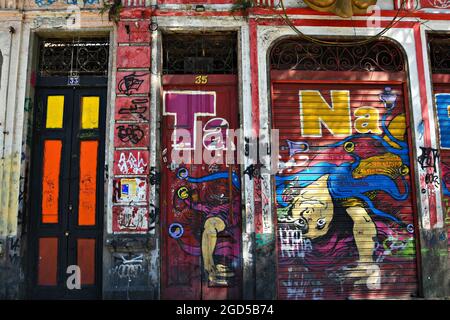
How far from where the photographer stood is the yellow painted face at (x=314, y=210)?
21.7ft

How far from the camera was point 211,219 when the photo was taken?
662 cm

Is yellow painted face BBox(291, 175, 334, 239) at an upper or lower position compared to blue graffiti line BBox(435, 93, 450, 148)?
lower

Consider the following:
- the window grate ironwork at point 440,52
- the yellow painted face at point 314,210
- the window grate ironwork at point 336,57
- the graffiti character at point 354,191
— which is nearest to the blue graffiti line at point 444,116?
the window grate ironwork at point 440,52

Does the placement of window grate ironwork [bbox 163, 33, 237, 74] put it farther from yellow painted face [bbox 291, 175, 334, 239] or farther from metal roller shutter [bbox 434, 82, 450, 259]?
metal roller shutter [bbox 434, 82, 450, 259]

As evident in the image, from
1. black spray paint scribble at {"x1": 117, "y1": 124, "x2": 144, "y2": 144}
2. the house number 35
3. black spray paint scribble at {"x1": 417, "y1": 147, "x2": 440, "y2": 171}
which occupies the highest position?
the house number 35

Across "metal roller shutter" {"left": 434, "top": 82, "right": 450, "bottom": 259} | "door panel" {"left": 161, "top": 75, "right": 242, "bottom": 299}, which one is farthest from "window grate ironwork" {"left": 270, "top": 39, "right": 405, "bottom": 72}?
"door panel" {"left": 161, "top": 75, "right": 242, "bottom": 299}

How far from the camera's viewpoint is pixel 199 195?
667 centimetres

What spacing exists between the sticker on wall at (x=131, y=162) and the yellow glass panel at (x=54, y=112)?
46.3 inches

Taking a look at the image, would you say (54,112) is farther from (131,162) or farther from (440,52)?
(440,52)

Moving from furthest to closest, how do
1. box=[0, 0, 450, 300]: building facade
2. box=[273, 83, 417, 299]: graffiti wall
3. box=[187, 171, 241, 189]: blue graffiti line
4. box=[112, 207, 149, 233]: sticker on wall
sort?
box=[187, 171, 241, 189]: blue graffiti line < box=[273, 83, 417, 299]: graffiti wall < box=[0, 0, 450, 300]: building facade < box=[112, 207, 149, 233]: sticker on wall

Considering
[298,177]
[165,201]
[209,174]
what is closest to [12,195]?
[165,201]

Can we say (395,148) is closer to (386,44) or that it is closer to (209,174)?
(386,44)

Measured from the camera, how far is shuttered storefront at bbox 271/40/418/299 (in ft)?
21.5

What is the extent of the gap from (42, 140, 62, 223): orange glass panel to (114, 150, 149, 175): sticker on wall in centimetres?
102
